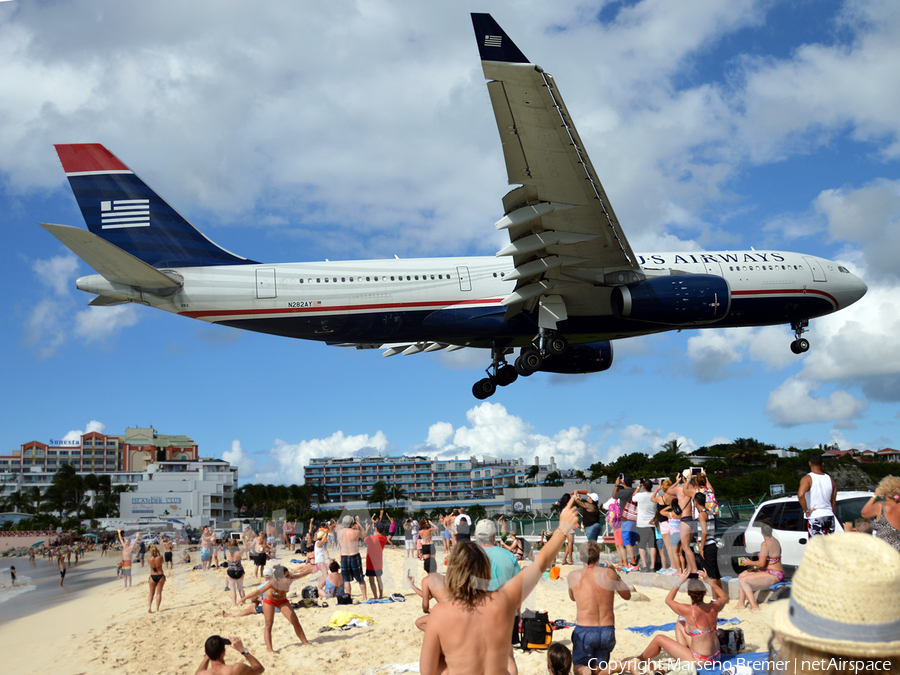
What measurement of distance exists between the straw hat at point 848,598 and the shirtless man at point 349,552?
13247 mm

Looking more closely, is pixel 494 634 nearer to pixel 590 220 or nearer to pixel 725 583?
pixel 725 583

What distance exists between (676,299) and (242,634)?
518 inches

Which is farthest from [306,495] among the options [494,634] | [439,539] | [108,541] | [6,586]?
[494,634]

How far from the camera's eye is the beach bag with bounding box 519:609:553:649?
9570 mm

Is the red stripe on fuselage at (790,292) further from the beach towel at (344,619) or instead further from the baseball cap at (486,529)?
the baseball cap at (486,529)

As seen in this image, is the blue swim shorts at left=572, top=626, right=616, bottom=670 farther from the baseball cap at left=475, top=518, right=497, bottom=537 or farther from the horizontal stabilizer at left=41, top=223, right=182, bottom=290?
the horizontal stabilizer at left=41, top=223, right=182, bottom=290

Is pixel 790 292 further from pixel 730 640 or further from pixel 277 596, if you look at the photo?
pixel 277 596

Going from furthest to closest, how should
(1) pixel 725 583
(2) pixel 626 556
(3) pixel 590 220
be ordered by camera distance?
(3) pixel 590 220 → (2) pixel 626 556 → (1) pixel 725 583

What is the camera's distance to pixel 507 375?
2186 centimetres

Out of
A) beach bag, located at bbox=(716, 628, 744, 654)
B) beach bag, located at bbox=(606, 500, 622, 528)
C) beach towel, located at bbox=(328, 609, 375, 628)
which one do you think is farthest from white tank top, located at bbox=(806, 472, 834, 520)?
beach towel, located at bbox=(328, 609, 375, 628)

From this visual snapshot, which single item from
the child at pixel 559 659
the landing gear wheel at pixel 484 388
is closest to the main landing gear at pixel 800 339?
the landing gear wheel at pixel 484 388

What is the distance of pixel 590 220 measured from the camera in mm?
16875

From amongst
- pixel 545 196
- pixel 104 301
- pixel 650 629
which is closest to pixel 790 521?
pixel 650 629

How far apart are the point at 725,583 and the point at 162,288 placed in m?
14.5
